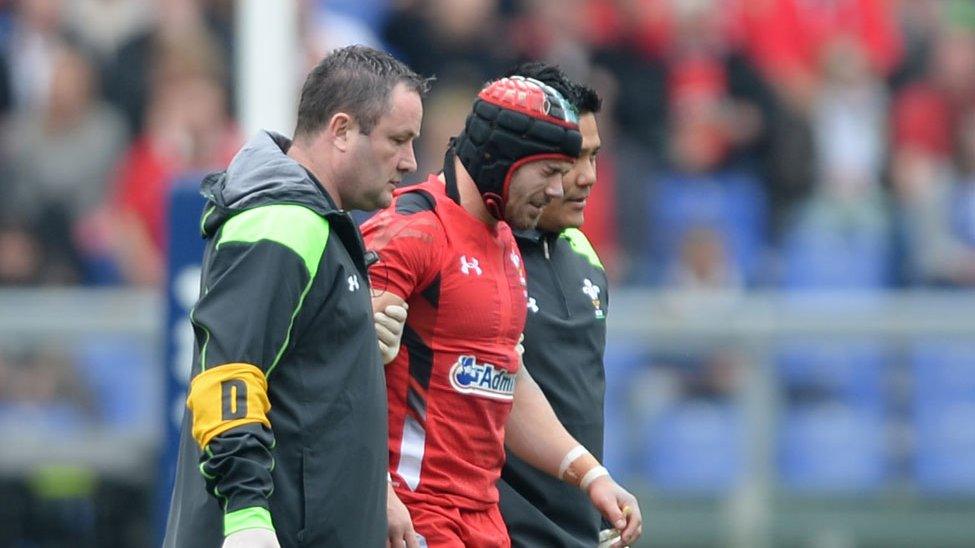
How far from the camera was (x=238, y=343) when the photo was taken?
12.3ft

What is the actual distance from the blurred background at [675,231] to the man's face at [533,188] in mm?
3166

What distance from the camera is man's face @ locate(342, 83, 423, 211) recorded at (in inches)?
160

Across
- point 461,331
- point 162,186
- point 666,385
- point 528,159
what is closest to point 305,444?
point 461,331

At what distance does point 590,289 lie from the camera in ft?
17.7

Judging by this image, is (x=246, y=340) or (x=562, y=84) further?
(x=562, y=84)

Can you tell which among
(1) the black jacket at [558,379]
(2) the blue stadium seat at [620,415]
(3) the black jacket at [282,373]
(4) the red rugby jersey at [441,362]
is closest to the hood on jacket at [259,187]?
(3) the black jacket at [282,373]

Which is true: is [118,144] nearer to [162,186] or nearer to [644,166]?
[162,186]

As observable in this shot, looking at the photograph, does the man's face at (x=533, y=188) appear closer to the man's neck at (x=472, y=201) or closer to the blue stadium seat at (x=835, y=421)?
the man's neck at (x=472, y=201)

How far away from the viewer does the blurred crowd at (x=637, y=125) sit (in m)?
10.4

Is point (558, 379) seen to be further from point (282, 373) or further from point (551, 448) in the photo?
point (282, 373)

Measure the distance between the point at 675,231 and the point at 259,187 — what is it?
6.80m

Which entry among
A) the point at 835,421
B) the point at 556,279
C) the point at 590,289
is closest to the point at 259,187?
the point at 556,279

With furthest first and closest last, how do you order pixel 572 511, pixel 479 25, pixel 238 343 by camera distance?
pixel 479 25
pixel 572 511
pixel 238 343

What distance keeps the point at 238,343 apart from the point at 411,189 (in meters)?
1.07
